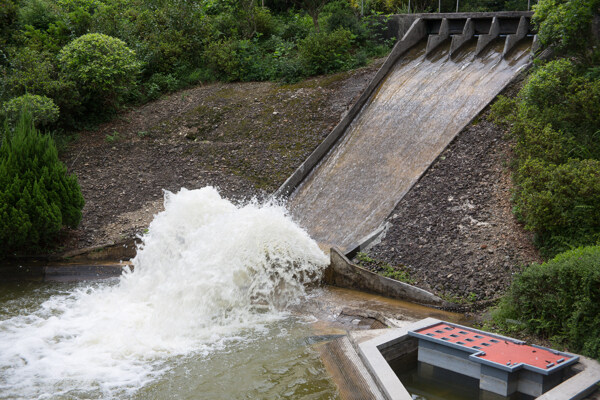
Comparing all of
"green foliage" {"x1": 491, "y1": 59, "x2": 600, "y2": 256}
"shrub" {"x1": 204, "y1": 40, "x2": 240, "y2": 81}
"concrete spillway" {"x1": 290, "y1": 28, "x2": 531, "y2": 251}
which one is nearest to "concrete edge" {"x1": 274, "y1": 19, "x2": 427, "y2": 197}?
"concrete spillway" {"x1": 290, "y1": 28, "x2": 531, "y2": 251}

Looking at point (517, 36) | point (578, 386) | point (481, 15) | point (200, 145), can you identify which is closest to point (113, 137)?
point (200, 145)

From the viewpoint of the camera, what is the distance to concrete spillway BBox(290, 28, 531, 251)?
32.1ft

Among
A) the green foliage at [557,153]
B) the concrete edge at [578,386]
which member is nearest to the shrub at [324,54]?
the green foliage at [557,153]

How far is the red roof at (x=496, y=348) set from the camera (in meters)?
5.08

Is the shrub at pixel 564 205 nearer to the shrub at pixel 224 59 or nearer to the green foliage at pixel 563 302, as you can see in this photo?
the green foliage at pixel 563 302

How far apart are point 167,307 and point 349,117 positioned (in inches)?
249

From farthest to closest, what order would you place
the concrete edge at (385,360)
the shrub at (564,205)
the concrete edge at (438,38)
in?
the concrete edge at (438,38) → the shrub at (564,205) → the concrete edge at (385,360)

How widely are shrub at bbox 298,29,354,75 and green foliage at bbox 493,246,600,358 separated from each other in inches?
369

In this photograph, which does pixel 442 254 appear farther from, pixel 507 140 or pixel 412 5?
pixel 412 5

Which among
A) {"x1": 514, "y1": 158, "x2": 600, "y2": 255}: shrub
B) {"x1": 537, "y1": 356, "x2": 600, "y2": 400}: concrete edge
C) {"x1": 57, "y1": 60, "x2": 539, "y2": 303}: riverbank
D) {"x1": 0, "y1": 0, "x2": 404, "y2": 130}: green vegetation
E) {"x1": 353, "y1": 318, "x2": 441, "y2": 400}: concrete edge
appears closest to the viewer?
{"x1": 537, "y1": 356, "x2": 600, "y2": 400}: concrete edge

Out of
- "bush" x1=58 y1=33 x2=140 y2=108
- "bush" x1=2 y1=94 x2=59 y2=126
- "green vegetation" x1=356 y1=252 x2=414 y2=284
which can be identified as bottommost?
"green vegetation" x1=356 y1=252 x2=414 y2=284

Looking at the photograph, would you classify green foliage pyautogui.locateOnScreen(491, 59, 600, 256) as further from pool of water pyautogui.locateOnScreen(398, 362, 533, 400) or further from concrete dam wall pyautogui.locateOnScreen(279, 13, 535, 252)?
pool of water pyautogui.locateOnScreen(398, 362, 533, 400)

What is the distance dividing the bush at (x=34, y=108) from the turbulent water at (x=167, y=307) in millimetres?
5012

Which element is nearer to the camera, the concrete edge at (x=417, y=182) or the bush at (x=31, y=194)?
the concrete edge at (x=417, y=182)
